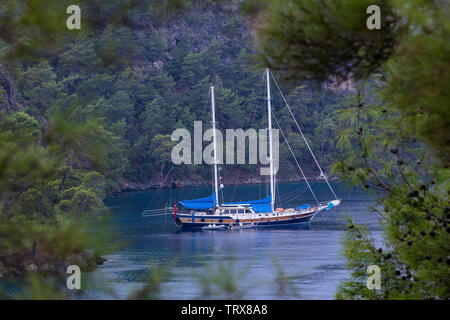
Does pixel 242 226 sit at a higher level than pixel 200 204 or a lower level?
lower

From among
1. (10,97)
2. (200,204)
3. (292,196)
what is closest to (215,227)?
(200,204)

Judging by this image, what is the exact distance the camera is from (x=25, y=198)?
562cm

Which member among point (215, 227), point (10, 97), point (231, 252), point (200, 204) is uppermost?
point (10, 97)

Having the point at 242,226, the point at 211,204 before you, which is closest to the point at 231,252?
the point at 242,226

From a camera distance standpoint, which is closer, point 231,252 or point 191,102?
point 231,252

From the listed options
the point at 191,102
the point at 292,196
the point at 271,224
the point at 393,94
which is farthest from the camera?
the point at 191,102

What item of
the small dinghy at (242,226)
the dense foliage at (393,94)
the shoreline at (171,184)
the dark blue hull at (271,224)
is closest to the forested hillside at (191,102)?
the shoreline at (171,184)

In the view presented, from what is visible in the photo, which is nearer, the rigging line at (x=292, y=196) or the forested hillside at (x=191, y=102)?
the rigging line at (x=292, y=196)

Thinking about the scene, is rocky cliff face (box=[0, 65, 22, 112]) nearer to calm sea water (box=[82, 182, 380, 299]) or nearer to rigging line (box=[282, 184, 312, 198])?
calm sea water (box=[82, 182, 380, 299])

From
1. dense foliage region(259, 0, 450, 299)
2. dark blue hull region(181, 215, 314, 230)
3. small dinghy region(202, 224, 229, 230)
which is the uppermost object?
dense foliage region(259, 0, 450, 299)

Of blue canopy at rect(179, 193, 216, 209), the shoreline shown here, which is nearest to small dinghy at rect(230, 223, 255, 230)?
blue canopy at rect(179, 193, 216, 209)

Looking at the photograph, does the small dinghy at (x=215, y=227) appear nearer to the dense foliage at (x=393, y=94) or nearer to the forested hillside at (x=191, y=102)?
the forested hillside at (x=191, y=102)

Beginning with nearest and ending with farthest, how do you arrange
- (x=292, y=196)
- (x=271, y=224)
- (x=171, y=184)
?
(x=271, y=224) → (x=292, y=196) → (x=171, y=184)

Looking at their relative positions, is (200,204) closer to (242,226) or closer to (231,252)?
(242,226)
